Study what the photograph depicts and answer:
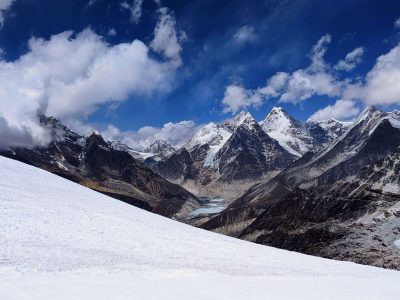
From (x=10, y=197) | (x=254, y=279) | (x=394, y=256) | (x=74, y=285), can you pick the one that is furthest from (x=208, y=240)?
(x=394, y=256)

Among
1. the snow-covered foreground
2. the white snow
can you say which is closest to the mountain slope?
the white snow

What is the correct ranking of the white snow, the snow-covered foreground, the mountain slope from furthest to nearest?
the mountain slope → the white snow → the snow-covered foreground

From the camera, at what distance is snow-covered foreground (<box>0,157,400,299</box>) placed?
1733 cm

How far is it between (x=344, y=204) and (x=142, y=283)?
532 feet

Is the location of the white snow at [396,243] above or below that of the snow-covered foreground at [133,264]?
above

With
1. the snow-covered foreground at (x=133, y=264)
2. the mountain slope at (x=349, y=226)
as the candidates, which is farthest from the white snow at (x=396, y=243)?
the snow-covered foreground at (x=133, y=264)

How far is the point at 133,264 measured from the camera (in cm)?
2162

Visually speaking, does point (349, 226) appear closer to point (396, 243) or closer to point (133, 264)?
point (396, 243)

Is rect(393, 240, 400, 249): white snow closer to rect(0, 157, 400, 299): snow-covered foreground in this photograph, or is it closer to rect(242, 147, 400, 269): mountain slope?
rect(242, 147, 400, 269): mountain slope

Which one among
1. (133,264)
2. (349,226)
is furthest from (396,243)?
(133,264)

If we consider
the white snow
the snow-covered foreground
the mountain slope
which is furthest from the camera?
the mountain slope

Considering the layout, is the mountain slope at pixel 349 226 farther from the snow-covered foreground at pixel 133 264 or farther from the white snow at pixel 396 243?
the snow-covered foreground at pixel 133 264

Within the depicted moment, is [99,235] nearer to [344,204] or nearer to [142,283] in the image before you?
[142,283]

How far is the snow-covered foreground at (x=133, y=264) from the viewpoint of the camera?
56.9ft
